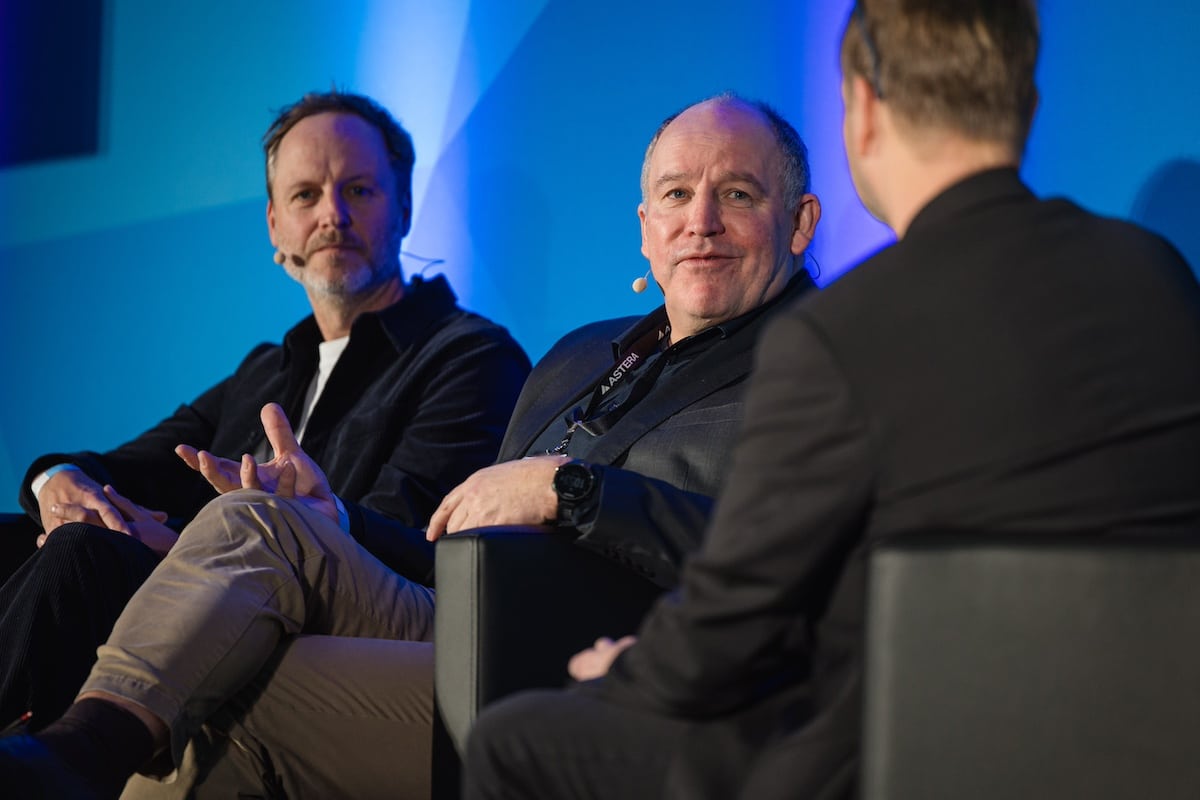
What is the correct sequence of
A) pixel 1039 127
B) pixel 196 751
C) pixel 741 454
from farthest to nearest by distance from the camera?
pixel 1039 127, pixel 196 751, pixel 741 454

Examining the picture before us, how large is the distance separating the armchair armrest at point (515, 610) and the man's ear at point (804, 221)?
865mm

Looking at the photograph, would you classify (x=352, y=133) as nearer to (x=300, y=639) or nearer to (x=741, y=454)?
(x=300, y=639)

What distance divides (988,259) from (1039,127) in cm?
131

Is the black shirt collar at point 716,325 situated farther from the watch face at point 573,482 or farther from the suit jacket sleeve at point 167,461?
the suit jacket sleeve at point 167,461

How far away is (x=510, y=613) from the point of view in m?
1.79

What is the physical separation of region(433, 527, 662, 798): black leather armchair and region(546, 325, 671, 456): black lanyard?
0.49 meters

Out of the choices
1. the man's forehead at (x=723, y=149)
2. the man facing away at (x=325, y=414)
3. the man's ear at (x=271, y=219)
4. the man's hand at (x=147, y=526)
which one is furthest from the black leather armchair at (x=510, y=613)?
the man's ear at (x=271, y=219)

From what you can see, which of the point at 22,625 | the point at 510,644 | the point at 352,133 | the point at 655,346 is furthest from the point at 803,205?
the point at 22,625

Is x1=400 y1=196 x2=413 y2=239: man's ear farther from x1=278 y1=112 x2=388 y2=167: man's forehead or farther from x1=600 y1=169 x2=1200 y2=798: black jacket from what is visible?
x1=600 y1=169 x2=1200 y2=798: black jacket

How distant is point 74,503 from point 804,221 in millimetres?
1635

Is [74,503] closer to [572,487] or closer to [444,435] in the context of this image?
[444,435]

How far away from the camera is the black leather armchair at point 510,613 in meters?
1.78

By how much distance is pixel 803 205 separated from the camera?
8.17 feet

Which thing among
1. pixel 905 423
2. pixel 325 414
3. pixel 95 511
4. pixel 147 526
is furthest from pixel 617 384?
pixel 905 423
